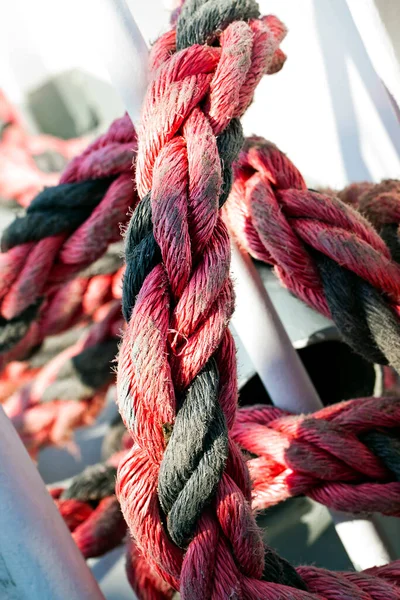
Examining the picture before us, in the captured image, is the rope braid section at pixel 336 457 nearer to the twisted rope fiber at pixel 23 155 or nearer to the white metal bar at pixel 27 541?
the white metal bar at pixel 27 541

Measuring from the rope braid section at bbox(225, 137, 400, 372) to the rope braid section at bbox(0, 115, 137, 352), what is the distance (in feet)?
0.50

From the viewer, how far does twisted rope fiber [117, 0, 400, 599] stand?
0.37 metres

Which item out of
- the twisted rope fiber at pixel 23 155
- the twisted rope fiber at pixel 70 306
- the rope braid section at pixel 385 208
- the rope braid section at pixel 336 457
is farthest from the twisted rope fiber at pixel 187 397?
the twisted rope fiber at pixel 23 155

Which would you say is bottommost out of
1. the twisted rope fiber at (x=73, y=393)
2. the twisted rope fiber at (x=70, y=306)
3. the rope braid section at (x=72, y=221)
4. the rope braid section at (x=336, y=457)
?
the rope braid section at (x=336, y=457)

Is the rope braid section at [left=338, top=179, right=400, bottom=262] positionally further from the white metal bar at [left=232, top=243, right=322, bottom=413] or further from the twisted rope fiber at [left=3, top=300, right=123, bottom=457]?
the twisted rope fiber at [left=3, top=300, right=123, bottom=457]

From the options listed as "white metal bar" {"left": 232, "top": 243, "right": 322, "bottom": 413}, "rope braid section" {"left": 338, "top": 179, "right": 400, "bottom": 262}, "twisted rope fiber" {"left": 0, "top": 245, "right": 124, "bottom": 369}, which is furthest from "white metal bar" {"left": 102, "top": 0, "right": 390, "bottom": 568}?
"twisted rope fiber" {"left": 0, "top": 245, "right": 124, "bottom": 369}

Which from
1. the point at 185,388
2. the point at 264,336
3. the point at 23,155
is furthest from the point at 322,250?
the point at 23,155

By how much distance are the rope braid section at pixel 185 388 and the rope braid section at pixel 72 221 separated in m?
0.26

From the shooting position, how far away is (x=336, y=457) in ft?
1.81

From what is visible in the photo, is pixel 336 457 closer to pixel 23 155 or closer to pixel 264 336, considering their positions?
pixel 264 336

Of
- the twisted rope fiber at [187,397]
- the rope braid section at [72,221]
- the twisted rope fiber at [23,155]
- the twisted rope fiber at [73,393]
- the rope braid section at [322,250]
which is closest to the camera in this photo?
the twisted rope fiber at [187,397]

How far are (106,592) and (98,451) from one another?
22cm

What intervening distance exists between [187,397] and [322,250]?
22cm

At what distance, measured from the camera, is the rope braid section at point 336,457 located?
0.54 metres
